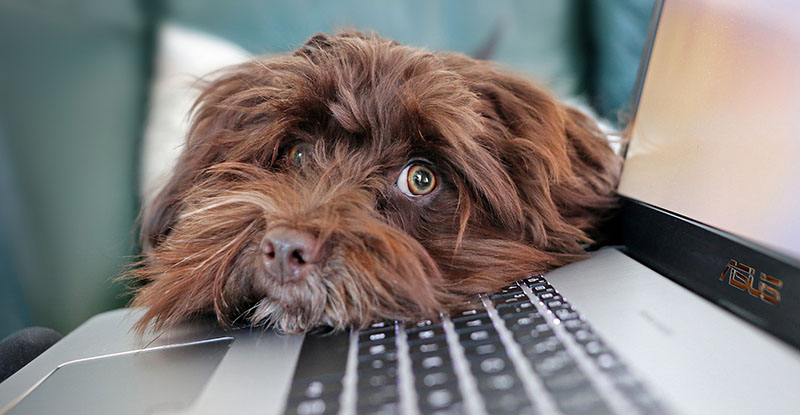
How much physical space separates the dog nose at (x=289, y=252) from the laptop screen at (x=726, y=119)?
2.74 feet

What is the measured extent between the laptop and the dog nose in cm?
14

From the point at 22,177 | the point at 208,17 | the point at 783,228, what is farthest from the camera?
the point at 208,17

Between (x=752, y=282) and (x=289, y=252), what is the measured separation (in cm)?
87

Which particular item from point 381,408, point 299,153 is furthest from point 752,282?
point 299,153

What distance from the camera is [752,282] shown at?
2.92 feet

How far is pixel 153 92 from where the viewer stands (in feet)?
8.56

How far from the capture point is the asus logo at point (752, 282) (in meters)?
0.85

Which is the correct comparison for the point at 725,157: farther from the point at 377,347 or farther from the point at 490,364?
the point at 377,347

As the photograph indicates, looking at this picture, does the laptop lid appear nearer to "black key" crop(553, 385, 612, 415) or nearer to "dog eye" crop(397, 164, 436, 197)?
"black key" crop(553, 385, 612, 415)

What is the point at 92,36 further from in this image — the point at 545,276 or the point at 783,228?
the point at 783,228

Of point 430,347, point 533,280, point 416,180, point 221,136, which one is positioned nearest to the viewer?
point 430,347

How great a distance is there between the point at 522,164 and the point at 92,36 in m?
2.18

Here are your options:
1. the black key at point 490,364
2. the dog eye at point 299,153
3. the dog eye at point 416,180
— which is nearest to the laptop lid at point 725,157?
the black key at point 490,364

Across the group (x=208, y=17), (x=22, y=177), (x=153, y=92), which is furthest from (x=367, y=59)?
(x=208, y=17)
